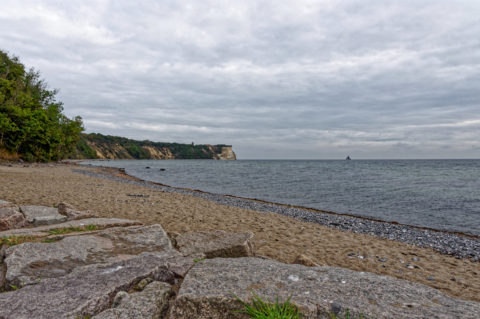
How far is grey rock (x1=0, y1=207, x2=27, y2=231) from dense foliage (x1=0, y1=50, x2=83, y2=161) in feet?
123

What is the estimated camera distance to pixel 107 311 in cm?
237

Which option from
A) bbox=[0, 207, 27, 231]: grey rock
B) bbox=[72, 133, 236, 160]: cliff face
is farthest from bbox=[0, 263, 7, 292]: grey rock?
bbox=[72, 133, 236, 160]: cliff face

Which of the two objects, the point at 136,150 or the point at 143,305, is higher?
the point at 136,150

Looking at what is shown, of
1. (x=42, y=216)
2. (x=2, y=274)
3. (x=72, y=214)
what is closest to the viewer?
(x=2, y=274)

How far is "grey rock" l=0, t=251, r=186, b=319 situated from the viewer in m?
2.39

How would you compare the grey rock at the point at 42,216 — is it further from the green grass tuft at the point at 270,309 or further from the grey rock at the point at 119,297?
the green grass tuft at the point at 270,309

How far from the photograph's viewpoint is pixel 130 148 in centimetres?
15788

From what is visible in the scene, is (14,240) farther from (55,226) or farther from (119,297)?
(119,297)

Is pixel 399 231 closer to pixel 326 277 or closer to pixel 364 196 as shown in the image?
pixel 326 277

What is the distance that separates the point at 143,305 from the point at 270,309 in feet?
3.70

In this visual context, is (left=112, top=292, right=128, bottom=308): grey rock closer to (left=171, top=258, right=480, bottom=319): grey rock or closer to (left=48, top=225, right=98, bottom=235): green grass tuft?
(left=171, top=258, right=480, bottom=319): grey rock

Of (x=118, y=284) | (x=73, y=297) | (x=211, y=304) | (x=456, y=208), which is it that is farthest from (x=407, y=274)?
(x=456, y=208)

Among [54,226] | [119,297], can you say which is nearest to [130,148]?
[54,226]

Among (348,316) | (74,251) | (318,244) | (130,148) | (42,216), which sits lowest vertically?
(318,244)
